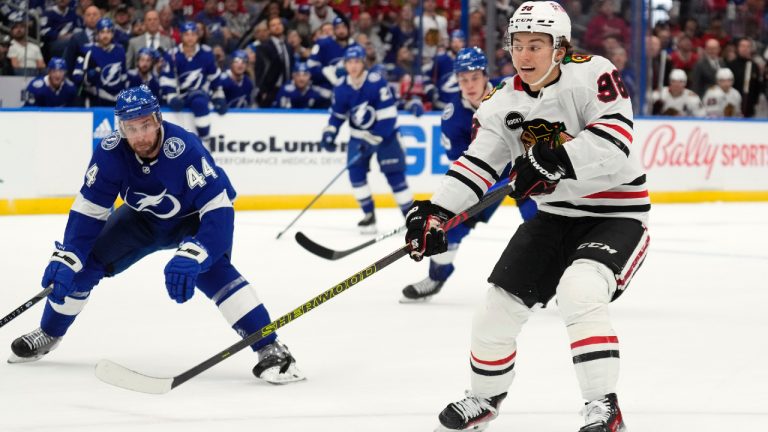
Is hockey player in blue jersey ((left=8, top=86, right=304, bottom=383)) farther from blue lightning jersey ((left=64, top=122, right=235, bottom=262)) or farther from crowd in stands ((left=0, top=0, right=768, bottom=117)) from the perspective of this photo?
crowd in stands ((left=0, top=0, right=768, bottom=117))

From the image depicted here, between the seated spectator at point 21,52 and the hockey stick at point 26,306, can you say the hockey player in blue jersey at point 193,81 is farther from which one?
the hockey stick at point 26,306

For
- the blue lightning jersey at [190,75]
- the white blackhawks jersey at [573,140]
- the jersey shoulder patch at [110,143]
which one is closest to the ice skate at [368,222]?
the blue lightning jersey at [190,75]

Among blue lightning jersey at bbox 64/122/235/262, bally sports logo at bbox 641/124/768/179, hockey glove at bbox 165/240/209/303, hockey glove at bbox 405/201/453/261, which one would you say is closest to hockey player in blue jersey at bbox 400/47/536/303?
blue lightning jersey at bbox 64/122/235/262

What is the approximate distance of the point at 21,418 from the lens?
2.89 meters

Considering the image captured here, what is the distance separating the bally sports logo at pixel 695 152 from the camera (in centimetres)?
1035

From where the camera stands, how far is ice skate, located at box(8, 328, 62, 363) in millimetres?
3592

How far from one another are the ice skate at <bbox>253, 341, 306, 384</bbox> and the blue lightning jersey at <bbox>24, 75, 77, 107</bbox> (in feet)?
18.2

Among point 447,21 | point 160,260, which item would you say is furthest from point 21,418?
point 447,21

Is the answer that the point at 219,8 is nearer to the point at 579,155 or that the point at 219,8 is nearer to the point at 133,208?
the point at 133,208

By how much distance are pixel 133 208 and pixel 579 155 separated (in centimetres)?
149

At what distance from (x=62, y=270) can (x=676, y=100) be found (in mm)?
8549

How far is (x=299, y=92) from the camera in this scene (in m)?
9.41

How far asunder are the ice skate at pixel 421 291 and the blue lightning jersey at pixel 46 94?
14.4 ft

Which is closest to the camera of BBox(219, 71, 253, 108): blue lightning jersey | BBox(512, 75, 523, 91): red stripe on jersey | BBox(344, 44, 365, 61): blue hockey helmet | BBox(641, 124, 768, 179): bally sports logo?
BBox(512, 75, 523, 91): red stripe on jersey
